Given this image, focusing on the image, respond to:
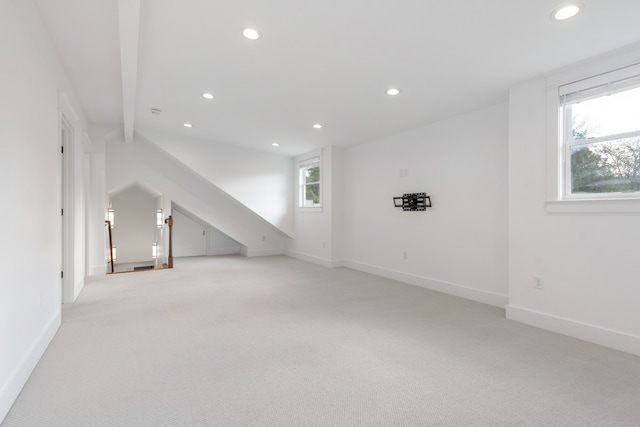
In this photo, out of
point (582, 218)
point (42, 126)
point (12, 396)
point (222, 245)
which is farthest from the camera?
point (222, 245)

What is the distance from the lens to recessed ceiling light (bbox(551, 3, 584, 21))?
2062 millimetres

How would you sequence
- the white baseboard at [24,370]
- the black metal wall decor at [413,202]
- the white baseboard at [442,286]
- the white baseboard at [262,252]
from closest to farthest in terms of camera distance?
the white baseboard at [24,370] → the white baseboard at [442,286] → the black metal wall decor at [413,202] → the white baseboard at [262,252]

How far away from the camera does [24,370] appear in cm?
207

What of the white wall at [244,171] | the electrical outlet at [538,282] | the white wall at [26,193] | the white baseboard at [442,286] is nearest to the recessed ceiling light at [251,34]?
the white wall at [26,193]

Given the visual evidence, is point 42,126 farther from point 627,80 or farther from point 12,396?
point 627,80

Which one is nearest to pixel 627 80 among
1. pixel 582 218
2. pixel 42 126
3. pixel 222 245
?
pixel 582 218

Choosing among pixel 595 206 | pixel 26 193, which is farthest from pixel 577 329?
pixel 26 193

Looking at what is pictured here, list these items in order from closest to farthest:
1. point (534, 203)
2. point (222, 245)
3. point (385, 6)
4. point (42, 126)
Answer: point (385, 6) < point (42, 126) < point (534, 203) < point (222, 245)

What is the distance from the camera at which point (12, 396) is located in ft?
6.10

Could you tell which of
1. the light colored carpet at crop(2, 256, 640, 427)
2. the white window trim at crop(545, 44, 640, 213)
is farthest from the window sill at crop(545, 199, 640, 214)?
the light colored carpet at crop(2, 256, 640, 427)

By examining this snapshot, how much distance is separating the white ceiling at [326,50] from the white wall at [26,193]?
0.44m

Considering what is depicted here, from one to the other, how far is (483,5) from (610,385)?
2.61 metres

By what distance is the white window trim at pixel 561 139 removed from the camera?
2605mm

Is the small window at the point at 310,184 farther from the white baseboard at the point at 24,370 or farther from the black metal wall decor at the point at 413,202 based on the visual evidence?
the white baseboard at the point at 24,370
